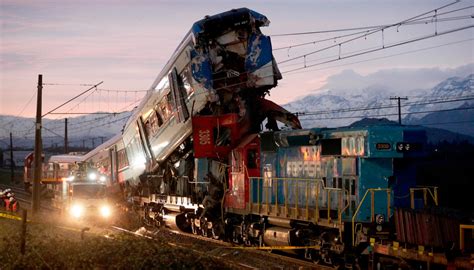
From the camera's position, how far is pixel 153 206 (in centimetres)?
2730

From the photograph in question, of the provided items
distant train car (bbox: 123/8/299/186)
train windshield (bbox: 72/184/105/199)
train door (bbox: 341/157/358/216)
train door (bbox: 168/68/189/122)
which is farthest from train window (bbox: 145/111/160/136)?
train door (bbox: 341/157/358/216)

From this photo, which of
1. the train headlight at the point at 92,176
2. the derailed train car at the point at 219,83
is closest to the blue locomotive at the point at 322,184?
the derailed train car at the point at 219,83

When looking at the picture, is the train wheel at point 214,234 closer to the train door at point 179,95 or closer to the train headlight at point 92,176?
the train door at point 179,95

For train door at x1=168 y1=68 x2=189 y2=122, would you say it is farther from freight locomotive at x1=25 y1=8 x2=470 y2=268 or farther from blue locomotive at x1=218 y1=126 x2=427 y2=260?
blue locomotive at x1=218 y1=126 x2=427 y2=260

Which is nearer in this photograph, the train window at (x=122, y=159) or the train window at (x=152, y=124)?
the train window at (x=152, y=124)

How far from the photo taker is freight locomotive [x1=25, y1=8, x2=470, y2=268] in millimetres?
15156

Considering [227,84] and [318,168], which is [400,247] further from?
[227,84]

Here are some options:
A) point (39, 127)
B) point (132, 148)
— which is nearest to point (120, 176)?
point (132, 148)

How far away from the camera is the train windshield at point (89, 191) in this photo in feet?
92.5

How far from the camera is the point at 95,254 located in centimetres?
1747

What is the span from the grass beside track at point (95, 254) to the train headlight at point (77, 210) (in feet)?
17.0

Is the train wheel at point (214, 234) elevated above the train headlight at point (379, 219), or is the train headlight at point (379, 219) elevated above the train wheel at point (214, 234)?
the train headlight at point (379, 219)

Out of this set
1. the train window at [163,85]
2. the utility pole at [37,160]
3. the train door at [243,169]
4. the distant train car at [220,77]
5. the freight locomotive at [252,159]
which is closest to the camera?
the freight locomotive at [252,159]

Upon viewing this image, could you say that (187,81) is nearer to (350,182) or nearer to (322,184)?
(322,184)
